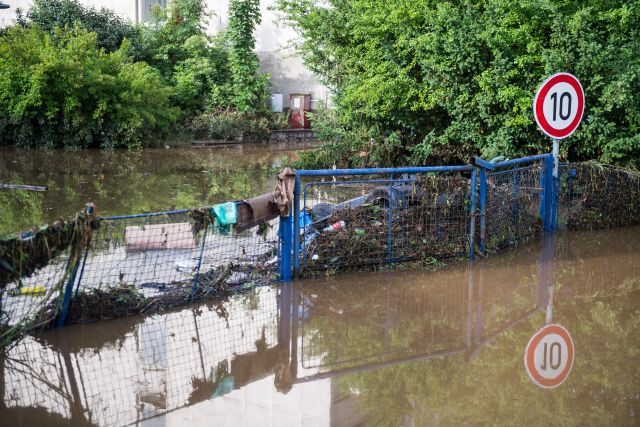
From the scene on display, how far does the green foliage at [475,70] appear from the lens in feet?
37.8

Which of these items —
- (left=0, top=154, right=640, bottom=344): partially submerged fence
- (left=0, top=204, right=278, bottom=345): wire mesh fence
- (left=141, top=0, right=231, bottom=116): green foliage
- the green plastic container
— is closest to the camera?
(left=0, top=204, right=278, bottom=345): wire mesh fence

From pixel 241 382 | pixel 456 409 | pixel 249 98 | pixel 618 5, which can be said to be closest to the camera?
pixel 456 409

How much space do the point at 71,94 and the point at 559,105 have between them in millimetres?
18549

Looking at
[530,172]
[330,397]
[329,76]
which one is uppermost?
[329,76]

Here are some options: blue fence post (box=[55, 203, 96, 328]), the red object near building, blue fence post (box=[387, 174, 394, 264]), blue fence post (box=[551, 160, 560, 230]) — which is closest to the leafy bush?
the red object near building

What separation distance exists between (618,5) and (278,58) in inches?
961

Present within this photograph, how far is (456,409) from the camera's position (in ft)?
18.5

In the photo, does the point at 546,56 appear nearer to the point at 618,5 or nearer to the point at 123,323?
the point at 618,5

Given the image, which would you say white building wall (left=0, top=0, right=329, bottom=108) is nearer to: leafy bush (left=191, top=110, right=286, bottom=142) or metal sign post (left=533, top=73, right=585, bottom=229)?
leafy bush (left=191, top=110, right=286, bottom=142)

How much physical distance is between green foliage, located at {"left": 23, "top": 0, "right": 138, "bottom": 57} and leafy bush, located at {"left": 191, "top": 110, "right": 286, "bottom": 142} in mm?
5077

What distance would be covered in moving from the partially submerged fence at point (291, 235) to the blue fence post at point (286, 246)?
15 millimetres

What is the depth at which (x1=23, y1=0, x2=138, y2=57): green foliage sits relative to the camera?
30.9m

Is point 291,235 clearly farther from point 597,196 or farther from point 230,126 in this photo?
point 230,126

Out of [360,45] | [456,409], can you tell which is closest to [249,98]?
[360,45]
